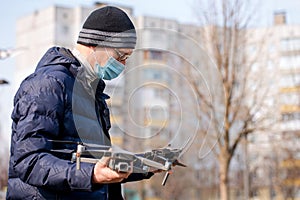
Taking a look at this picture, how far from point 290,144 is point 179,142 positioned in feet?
99.8

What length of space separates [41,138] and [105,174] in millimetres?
473

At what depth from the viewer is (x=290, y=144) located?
33.0 metres

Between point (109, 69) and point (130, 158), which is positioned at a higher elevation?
point (109, 69)

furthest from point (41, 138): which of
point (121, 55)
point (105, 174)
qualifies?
point (121, 55)

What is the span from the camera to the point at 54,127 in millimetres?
3180

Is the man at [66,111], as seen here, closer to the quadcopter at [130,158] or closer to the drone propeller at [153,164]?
the quadcopter at [130,158]

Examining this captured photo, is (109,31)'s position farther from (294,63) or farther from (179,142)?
(294,63)

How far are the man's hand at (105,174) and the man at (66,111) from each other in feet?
0.20

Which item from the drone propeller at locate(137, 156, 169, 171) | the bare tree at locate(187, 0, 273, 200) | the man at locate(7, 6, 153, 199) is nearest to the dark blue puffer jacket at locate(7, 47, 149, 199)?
the man at locate(7, 6, 153, 199)

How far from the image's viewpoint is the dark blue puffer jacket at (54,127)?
3037mm

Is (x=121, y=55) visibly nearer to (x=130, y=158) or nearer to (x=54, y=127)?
(x=54, y=127)

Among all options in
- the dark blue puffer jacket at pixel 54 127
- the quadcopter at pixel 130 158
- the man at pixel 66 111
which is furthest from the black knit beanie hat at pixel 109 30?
the quadcopter at pixel 130 158

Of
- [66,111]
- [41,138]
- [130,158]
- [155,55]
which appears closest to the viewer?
[130,158]

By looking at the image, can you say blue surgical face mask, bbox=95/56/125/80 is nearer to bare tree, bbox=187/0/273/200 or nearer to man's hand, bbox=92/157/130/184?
man's hand, bbox=92/157/130/184
